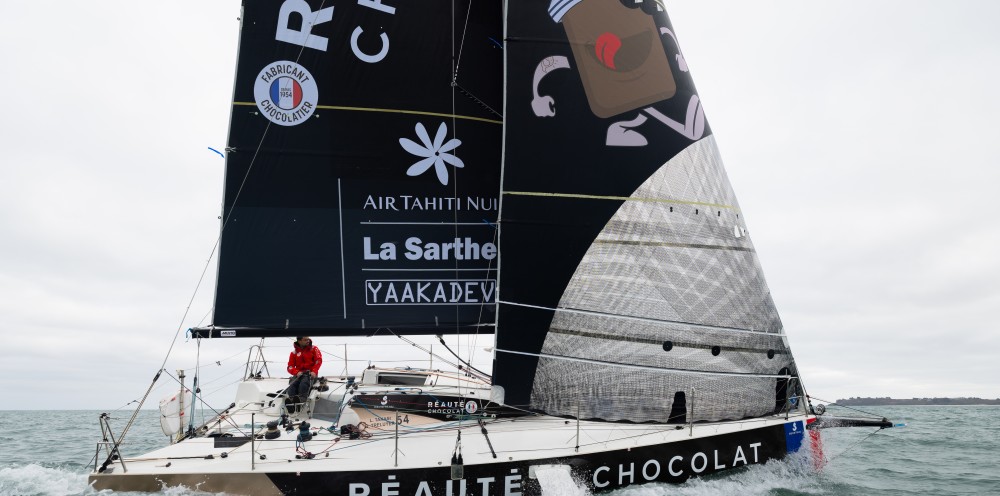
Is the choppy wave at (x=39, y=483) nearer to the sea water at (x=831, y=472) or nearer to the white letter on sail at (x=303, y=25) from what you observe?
the sea water at (x=831, y=472)

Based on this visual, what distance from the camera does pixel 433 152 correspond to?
399 inches

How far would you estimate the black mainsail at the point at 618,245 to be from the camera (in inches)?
329

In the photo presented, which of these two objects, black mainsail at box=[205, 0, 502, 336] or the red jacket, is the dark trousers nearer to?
the red jacket

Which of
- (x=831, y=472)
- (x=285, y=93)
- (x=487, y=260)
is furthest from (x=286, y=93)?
(x=831, y=472)

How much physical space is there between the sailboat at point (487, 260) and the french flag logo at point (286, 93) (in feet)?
0.06

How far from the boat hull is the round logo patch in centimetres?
490

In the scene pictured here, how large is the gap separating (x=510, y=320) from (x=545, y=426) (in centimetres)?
126

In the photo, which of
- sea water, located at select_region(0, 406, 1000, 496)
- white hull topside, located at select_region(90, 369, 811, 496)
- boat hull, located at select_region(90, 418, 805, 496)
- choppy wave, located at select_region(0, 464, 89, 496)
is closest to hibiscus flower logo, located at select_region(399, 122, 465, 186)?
white hull topside, located at select_region(90, 369, 811, 496)

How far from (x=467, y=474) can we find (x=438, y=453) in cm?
53

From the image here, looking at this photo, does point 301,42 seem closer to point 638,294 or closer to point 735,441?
point 638,294

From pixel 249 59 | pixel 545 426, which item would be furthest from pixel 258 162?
pixel 545 426

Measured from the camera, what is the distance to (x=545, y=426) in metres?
8.21

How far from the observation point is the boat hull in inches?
258

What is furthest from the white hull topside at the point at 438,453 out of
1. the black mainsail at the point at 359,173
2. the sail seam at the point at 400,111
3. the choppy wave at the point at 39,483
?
the sail seam at the point at 400,111
